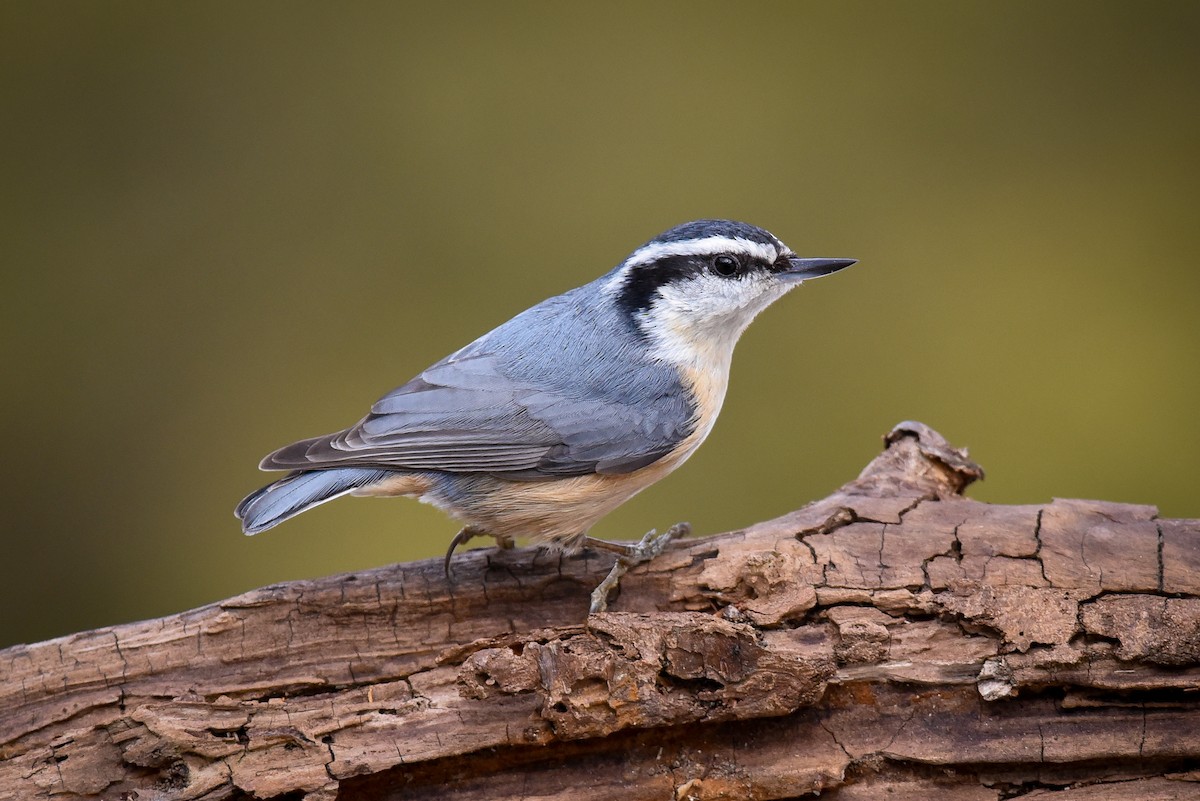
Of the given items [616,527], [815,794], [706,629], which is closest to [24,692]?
[706,629]

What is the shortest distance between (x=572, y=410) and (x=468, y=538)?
0.43 m

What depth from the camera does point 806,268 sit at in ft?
8.52

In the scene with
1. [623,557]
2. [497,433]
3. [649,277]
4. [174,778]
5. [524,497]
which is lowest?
[174,778]

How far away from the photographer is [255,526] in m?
2.33

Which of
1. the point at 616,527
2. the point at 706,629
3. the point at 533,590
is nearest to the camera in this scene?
the point at 706,629

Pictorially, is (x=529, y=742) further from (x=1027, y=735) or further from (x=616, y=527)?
(x=616, y=527)

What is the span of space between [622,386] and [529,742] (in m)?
0.87

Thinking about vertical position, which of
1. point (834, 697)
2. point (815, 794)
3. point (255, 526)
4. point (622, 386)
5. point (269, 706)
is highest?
point (622, 386)

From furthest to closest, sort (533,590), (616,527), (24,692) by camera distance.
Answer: (616,527)
(533,590)
(24,692)

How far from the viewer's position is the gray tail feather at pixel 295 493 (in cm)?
234

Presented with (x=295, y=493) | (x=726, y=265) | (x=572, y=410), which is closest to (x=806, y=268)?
(x=726, y=265)

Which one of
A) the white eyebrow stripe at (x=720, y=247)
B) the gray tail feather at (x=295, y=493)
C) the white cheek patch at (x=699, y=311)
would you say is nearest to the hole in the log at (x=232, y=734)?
the gray tail feather at (x=295, y=493)

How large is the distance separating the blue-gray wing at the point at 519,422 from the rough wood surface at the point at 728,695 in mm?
396

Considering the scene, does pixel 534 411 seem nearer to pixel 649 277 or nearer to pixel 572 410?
pixel 572 410
